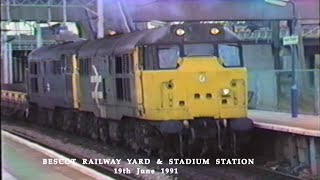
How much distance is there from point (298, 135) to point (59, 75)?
9.42m

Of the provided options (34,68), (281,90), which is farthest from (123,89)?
(34,68)

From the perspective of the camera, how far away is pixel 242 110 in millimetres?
13414

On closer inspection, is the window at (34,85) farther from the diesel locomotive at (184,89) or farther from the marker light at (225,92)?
the marker light at (225,92)

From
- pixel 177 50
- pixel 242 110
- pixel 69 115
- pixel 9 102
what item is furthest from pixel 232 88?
pixel 9 102

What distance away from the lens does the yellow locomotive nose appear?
42.8 feet

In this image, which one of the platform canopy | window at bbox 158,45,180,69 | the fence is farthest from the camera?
the platform canopy

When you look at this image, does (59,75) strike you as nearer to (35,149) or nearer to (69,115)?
(69,115)

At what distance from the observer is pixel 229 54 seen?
13.7m

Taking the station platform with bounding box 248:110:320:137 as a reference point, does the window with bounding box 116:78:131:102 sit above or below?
above

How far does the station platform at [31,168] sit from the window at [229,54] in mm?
4017

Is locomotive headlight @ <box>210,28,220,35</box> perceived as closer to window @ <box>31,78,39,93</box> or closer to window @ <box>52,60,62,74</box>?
window @ <box>52,60,62,74</box>

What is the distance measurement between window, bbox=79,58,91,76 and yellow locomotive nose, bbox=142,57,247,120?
4.39 m

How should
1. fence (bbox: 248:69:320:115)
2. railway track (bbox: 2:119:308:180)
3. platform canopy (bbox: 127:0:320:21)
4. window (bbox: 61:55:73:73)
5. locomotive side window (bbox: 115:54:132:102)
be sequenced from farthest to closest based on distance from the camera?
1. platform canopy (bbox: 127:0:320:21)
2. fence (bbox: 248:69:320:115)
3. window (bbox: 61:55:73:73)
4. locomotive side window (bbox: 115:54:132:102)
5. railway track (bbox: 2:119:308:180)

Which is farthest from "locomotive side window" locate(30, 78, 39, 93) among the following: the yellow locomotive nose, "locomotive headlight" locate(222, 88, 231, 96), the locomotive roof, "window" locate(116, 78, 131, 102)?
"locomotive headlight" locate(222, 88, 231, 96)
